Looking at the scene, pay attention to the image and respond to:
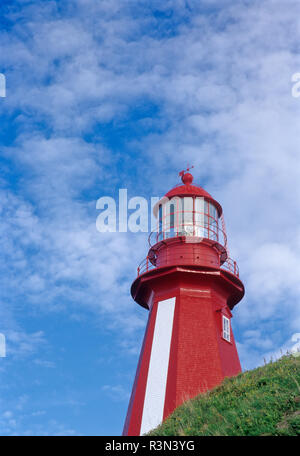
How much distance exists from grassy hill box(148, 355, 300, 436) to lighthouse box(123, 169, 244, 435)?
4.58m

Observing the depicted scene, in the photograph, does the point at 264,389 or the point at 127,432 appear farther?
the point at 127,432

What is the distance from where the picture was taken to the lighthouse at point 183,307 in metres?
17.1

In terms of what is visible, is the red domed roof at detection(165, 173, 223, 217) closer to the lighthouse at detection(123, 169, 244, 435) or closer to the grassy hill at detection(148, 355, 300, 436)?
the lighthouse at detection(123, 169, 244, 435)

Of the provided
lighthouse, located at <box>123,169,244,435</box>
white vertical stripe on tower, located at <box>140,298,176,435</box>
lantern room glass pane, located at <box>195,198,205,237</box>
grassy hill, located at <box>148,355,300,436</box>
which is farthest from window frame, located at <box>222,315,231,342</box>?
grassy hill, located at <box>148,355,300,436</box>

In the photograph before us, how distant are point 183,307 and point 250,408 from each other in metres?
9.36

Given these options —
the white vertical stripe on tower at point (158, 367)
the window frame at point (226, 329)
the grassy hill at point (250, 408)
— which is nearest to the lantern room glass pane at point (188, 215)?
the white vertical stripe on tower at point (158, 367)

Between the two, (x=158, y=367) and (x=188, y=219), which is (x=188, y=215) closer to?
(x=188, y=219)

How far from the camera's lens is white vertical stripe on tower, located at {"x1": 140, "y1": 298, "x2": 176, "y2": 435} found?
16781 millimetres

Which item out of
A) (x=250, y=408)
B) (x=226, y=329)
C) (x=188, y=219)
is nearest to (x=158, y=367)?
(x=226, y=329)

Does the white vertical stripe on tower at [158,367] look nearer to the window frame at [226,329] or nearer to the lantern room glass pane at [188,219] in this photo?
the window frame at [226,329]
